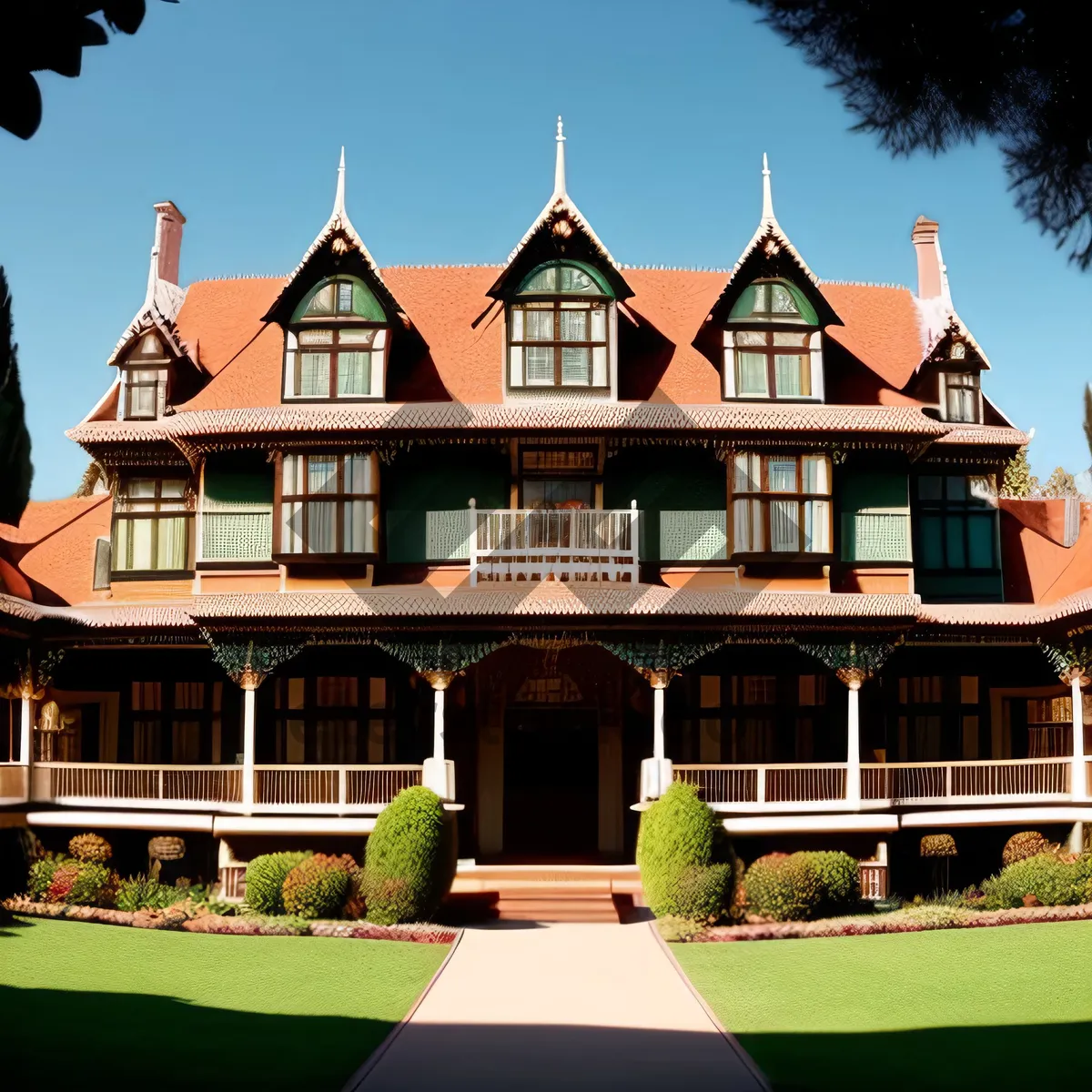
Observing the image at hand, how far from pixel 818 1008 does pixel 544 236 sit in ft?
51.0

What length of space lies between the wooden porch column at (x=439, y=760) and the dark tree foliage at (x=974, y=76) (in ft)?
51.9

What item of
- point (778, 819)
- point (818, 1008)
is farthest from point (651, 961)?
point (778, 819)

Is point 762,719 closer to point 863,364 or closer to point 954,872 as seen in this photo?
point 954,872

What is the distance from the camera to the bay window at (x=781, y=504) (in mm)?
25922

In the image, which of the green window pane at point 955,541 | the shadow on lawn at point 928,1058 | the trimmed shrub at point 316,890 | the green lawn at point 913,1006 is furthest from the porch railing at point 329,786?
the green window pane at point 955,541

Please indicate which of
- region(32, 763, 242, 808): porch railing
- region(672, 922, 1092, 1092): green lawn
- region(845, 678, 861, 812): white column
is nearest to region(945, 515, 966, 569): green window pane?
region(845, 678, 861, 812): white column

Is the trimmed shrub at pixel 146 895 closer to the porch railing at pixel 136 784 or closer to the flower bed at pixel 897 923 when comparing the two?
the porch railing at pixel 136 784

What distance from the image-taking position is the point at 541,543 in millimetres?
25750

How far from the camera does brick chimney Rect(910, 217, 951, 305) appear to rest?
1238 inches

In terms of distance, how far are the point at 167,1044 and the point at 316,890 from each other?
7.44m

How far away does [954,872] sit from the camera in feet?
86.7

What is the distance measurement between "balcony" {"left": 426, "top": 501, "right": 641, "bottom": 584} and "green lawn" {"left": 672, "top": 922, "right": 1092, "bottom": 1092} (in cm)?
766

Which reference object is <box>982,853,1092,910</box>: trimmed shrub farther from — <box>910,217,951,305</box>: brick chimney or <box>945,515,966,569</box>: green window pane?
<box>910,217,951,305</box>: brick chimney

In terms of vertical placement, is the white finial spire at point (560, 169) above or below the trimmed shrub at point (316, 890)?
above
